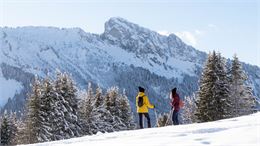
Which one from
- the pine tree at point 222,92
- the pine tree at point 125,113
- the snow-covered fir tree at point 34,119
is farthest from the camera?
the pine tree at point 125,113

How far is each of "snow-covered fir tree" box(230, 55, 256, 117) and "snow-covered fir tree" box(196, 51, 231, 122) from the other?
1472mm

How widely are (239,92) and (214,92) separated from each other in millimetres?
3239

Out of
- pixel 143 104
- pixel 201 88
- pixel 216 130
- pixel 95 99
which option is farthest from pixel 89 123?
pixel 216 130

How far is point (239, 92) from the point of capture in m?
Result: 43.5

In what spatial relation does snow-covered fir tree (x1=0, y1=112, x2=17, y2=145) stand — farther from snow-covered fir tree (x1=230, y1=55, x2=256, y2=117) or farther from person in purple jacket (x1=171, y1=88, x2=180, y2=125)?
person in purple jacket (x1=171, y1=88, x2=180, y2=125)

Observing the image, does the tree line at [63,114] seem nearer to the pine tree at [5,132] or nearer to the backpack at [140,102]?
the pine tree at [5,132]

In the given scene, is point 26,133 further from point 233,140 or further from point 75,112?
point 233,140

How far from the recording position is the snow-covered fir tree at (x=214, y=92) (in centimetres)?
4088

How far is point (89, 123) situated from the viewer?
48.9m

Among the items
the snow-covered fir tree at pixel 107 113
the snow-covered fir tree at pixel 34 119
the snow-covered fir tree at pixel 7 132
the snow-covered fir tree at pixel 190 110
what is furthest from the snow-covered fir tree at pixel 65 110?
the snow-covered fir tree at pixel 190 110

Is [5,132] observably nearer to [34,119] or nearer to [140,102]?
[34,119]

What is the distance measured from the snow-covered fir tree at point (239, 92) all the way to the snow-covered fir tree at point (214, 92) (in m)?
1.47

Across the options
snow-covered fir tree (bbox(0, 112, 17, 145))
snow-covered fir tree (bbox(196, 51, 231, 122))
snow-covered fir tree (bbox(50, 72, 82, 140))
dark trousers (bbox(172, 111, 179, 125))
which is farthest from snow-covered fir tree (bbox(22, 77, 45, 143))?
dark trousers (bbox(172, 111, 179, 125))

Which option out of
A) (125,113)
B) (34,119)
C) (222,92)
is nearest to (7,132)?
(34,119)
